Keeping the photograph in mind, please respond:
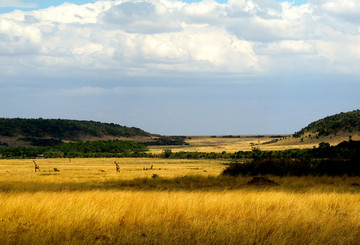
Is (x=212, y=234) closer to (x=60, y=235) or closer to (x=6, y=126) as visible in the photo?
(x=60, y=235)

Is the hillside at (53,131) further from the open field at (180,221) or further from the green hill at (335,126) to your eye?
the open field at (180,221)

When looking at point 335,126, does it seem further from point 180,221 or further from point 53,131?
point 180,221

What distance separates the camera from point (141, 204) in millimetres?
14320

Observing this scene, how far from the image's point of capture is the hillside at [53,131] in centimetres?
14550

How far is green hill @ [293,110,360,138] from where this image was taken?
101675 millimetres

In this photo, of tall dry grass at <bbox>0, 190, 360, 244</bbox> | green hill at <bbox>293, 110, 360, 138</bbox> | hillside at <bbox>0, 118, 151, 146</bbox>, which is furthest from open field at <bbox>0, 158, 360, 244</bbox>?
hillside at <bbox>0, 118, 151, 146</bbox>

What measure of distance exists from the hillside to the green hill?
229 feet

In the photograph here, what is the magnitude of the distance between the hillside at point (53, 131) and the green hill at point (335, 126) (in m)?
69.7

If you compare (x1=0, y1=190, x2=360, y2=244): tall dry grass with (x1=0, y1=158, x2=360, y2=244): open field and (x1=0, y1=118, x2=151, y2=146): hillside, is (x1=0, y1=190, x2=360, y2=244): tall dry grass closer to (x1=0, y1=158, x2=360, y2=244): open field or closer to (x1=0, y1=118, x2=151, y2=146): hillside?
(x1=0, y1=158, x2=360, y2=244): open field

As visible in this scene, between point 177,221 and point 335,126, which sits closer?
point 177,221

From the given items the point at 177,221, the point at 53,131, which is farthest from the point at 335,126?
the point at 177,221

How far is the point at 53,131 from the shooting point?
167m

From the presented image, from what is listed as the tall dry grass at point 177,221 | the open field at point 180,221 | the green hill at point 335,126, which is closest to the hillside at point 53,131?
the green hill at point 335,126

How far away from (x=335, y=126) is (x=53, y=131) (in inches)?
3806
